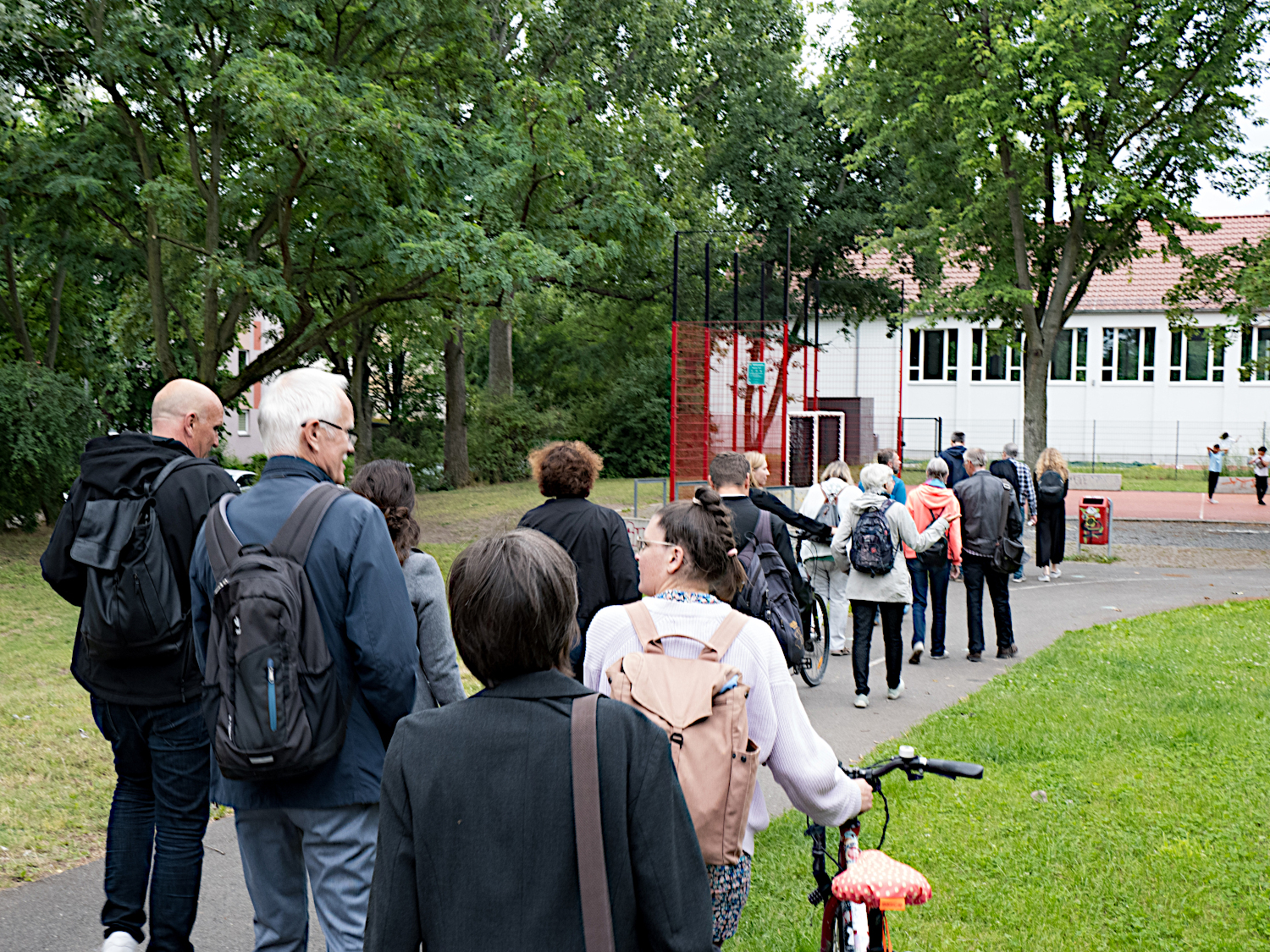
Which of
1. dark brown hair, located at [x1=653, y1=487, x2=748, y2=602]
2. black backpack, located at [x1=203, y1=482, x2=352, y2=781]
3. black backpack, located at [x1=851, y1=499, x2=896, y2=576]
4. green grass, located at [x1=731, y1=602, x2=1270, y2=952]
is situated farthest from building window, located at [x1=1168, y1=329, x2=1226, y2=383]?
black backpack, located at [x1=203, y1=482, x2=352, y2=781]

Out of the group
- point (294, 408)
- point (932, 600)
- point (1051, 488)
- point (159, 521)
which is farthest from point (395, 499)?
point (1051, 488)

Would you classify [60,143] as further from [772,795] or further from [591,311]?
[591,311]

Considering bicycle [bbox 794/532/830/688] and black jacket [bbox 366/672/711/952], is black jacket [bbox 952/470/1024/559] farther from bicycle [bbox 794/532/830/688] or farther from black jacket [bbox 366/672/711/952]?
black jacket [bbox 366/672/711/952]

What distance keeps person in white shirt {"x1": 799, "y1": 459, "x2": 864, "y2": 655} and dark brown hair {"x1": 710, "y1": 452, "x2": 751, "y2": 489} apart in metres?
2.49

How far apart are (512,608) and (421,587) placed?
2.25 meters

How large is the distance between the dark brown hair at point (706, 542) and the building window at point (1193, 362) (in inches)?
1725

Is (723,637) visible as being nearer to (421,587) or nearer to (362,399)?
(421,587)

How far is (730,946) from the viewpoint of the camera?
4312 mm

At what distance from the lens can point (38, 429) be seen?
15.0 metres

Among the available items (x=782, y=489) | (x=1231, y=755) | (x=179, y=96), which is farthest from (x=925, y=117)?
(x=1231, y=755)

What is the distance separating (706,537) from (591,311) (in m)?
37.9

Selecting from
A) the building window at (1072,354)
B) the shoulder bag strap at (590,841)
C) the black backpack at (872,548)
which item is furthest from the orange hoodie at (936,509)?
the building window at (1072,354)

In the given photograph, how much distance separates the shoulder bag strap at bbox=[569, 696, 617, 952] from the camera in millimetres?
1757

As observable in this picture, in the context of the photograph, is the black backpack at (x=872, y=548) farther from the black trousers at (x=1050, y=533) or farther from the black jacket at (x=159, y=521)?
the black trousers at (x=1050, y=533)
